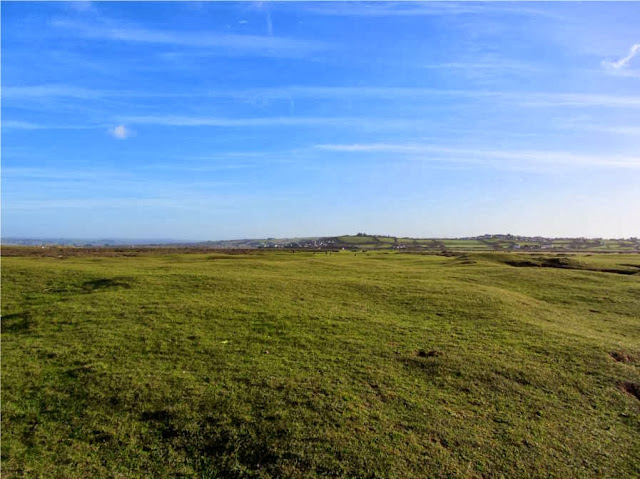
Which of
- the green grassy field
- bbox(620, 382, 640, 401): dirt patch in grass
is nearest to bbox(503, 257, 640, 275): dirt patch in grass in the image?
the green grassy field

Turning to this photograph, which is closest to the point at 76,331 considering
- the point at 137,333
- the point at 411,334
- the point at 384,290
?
the point at 137,333

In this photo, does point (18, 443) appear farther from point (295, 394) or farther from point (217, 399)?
point (295, 394)

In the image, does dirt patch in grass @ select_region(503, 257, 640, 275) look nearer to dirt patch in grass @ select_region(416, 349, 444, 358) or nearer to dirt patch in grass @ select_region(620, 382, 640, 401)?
dirt patch in grass @ select_region(620, 382, 640, 401)

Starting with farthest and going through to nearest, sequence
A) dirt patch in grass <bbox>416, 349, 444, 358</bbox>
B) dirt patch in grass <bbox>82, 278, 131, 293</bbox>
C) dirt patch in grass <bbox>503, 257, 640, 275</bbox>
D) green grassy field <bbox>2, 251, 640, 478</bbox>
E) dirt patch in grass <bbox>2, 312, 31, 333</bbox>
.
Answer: dirt patch in grass <bbox>503, 257, 640, 275</bbox> < dirt patch in grass <bbox>82, 278, 131, 293</bbox> < dirt patch in grass <bbox>2, 312, 31, 333</bbox> < dirt patch in grass <bbox>416, 349, 444, 358</bbox> < green grassy field <bbox>2, 251, 640, 478</bbox>

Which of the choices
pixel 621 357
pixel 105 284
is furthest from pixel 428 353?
pixel 105 284

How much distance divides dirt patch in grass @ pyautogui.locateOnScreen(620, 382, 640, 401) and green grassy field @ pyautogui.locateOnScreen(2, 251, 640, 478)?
6cm

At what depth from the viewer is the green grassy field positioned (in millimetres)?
11250

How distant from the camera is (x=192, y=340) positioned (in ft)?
62.5

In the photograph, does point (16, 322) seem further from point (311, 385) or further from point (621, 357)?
point (621, 357)

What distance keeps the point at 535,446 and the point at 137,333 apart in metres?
19.0

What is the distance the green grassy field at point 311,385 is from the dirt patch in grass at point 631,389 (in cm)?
6

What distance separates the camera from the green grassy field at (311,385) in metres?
11.2

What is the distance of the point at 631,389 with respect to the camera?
51.1ft

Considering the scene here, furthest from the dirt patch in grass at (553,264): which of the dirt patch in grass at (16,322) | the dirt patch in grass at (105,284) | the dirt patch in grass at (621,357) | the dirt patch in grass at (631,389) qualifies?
the dirt patch in grass at (16,322)
